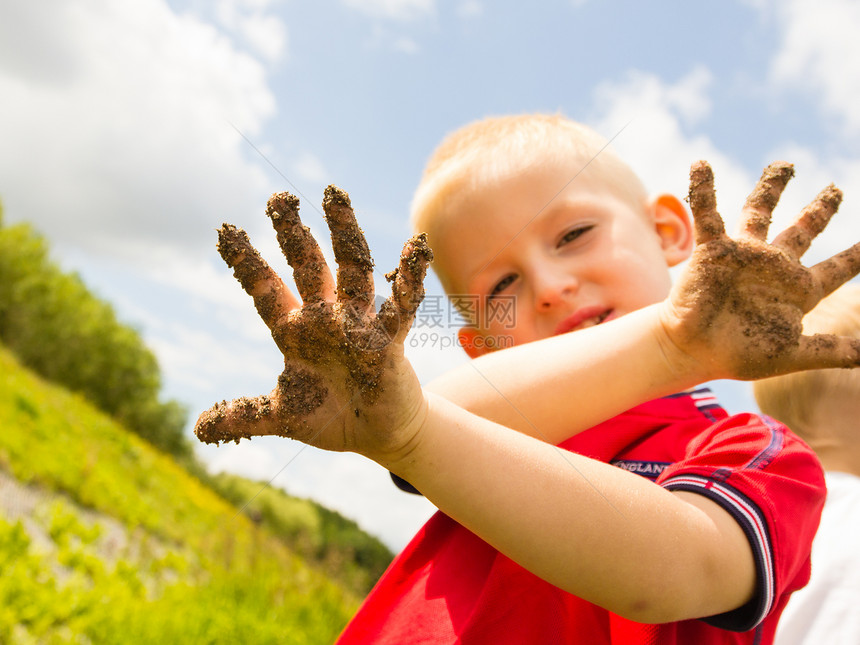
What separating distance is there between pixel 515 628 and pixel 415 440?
1.85 ft

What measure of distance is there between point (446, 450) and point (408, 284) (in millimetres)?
271

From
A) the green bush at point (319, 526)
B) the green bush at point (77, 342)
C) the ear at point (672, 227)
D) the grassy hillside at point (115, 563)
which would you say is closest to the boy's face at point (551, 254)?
the ear at point (672, 227)

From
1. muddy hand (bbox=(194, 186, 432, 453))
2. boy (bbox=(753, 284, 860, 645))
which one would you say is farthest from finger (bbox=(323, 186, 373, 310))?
boy (bbox=(753, 284, 860, 645))

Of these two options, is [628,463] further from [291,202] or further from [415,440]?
[291,202]

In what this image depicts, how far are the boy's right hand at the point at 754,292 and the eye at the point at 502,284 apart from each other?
0.70 m

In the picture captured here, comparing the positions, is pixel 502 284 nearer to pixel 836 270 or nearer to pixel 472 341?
pixel 472 341

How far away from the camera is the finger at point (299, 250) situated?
925 mm

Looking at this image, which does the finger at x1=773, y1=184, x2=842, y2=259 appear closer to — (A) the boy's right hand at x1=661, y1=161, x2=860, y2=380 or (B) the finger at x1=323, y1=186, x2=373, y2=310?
(A) the boy's right hand at x1=661, y1=161, x2=860, y2=380

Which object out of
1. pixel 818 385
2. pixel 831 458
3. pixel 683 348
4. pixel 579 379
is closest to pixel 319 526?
pixel 831 458

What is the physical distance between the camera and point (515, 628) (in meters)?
1.22

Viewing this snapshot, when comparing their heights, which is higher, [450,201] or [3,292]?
[450,201]

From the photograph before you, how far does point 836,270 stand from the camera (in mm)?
1149

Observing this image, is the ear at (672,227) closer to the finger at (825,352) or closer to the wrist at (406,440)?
the finger at (825,352)

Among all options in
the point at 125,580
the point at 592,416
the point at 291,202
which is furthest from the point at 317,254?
the point at 125,580
